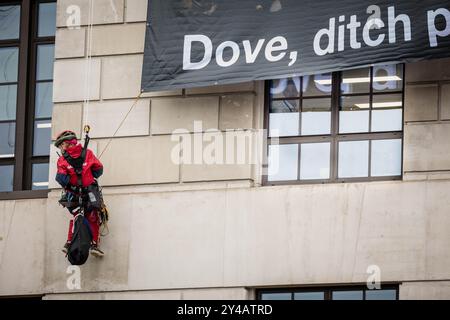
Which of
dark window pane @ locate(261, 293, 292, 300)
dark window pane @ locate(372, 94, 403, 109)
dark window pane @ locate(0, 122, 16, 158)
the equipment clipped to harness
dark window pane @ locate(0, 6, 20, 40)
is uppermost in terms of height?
dark window pane @ locate(0, 6, 20, 40)

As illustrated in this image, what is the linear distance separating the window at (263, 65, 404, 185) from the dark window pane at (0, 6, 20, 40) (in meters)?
4.73

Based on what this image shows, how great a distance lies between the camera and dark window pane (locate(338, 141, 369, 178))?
2306cm

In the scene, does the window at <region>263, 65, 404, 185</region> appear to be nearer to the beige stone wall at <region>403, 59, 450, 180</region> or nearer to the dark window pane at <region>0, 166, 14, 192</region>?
the beige stone wall at <region>403, 59, 450, 180</region>

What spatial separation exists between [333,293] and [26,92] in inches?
250

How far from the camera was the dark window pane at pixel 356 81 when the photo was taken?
23.3 m

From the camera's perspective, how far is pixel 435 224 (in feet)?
72.1

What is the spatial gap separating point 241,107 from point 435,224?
3.59 meters

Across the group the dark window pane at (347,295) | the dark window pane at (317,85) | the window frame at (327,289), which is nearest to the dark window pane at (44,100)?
the dark window pane at (317,85)

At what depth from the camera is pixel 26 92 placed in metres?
25.3

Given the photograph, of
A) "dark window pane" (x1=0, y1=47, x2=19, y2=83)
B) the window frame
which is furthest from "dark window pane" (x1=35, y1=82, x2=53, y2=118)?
the window frame

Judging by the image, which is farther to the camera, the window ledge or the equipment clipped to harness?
the window ledge
